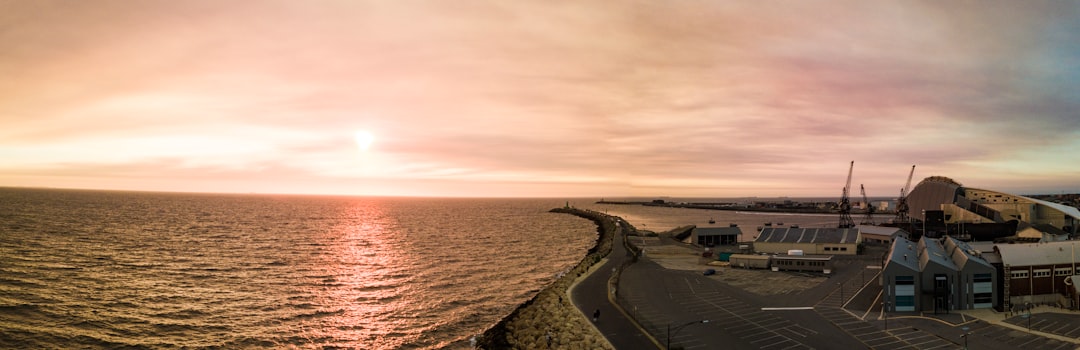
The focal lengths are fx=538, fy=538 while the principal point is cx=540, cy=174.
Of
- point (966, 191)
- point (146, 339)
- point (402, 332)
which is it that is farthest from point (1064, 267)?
point (966, 191)

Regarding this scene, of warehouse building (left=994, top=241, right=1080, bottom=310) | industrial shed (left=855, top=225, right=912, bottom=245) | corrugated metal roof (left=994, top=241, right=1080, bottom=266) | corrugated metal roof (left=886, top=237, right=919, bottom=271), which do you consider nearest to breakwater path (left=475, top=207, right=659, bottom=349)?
corrugated metal roof (left=886, top=237, right=919, bottom=271)

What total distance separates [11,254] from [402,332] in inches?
3725

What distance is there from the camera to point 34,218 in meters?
190

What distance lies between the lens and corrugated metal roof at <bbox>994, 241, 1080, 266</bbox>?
2785 inches

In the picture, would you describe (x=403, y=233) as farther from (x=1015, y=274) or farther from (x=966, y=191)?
(x=966, y=191)

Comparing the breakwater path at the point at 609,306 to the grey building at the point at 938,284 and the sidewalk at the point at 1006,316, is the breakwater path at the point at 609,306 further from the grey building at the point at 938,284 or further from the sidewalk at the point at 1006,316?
the sidewalk at the point at 1006,316

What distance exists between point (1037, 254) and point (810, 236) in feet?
154

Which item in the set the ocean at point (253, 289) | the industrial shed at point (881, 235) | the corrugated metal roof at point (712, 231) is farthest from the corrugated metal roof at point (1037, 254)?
the corrugated metal roof at point (712, 231)

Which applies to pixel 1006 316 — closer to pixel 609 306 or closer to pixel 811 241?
pixel 609 306

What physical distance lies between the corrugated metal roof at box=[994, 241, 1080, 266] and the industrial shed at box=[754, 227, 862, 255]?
134 ft

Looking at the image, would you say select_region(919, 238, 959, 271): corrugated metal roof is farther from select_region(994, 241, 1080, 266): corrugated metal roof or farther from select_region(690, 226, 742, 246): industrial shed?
select_region(690, 226, 742, 246): industrial shed

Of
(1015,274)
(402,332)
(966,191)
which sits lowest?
(402,332)

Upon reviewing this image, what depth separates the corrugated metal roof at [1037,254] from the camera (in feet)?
232

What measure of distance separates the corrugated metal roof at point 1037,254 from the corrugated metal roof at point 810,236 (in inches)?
1676
